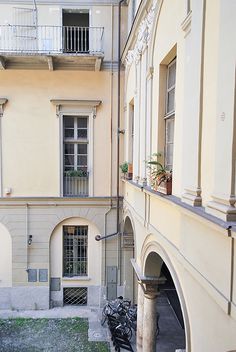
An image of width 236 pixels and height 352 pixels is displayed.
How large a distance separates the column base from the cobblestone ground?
26.4 ft

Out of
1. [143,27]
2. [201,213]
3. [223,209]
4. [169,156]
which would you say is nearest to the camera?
[223,209]

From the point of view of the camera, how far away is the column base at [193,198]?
158 inches

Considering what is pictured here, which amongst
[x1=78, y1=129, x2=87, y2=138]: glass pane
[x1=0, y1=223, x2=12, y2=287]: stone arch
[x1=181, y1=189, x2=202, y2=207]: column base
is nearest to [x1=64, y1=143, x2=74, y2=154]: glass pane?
[x1=78, y1=129, x2=87, y2=138]: glass pane

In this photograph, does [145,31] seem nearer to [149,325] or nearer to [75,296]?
[149,325]

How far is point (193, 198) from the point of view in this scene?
13.4 ft

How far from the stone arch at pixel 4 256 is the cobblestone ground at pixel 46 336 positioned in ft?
5.35

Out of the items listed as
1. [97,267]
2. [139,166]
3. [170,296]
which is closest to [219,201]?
[139,166]

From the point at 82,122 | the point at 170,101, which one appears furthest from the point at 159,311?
the point at 170,101

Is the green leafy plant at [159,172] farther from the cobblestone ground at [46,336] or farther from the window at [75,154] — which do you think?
the window at [75,154]

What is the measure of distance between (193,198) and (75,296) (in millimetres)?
11025

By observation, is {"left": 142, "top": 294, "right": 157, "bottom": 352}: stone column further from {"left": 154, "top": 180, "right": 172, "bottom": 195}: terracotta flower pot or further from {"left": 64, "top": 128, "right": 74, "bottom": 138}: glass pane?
{"left": 64, "top": 128, "right": 74, "bottom": 138}: glass pane

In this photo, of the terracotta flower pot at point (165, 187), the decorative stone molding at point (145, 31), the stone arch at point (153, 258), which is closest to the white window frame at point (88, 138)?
the decorative stone molding at point (145, 31)

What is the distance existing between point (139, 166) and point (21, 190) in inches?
249

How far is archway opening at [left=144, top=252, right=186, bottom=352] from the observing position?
7.96 m
